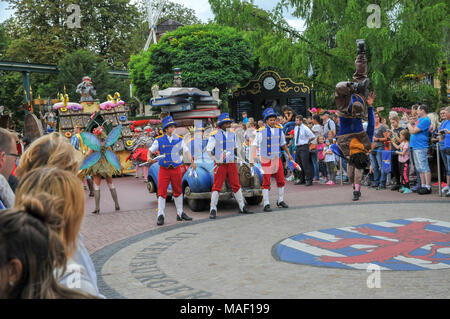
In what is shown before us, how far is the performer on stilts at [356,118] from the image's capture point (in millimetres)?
9180

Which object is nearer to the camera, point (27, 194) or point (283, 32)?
point (27, 194)

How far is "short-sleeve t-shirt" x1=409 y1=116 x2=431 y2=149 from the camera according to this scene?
36.4 ft

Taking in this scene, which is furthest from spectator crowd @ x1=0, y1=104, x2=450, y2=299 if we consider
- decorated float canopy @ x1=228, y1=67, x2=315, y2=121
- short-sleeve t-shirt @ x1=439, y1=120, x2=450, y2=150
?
decorated float canopy @ x1=228, y1=67, x2=315, y2=121

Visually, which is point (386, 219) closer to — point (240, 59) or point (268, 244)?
point (268, 244)

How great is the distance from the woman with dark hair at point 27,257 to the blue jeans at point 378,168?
1161 cm

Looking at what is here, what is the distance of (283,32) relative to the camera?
22.9 m

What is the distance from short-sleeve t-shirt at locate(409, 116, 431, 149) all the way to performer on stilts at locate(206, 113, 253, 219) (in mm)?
4083

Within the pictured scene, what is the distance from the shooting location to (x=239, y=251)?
700cm

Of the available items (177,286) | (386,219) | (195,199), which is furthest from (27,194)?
(195,199)

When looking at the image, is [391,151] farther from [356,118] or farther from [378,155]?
[356,118]

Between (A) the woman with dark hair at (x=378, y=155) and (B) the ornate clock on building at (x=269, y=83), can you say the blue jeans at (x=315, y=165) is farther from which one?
(B) the ornate clock on building at (x=269, y=83)

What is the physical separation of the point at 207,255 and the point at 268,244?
988 mm

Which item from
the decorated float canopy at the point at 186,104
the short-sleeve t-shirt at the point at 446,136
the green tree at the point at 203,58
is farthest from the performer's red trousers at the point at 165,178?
the green tree at the point at 203,58

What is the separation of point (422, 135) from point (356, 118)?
2.19m
